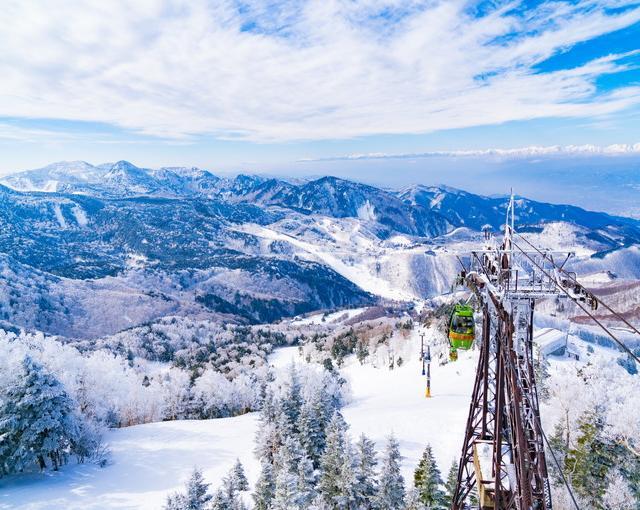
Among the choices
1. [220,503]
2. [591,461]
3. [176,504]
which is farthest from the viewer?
[591,461]

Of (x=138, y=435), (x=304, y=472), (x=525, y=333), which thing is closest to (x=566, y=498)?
(x=304, y=472)

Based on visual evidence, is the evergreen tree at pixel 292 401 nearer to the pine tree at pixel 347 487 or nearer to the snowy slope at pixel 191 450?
the snowy slope at pixel 191 450

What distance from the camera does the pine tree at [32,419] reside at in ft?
127

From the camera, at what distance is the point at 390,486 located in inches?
1307

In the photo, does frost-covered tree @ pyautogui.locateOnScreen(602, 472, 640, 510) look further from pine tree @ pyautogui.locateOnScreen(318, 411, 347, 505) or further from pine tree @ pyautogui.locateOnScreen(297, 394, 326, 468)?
pine tree @ pyautogui.locateOnScreen(297, 394, 326, 468)

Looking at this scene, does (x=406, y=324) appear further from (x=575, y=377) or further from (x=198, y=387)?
(x=575, y=377)

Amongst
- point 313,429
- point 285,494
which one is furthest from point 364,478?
point 313,429

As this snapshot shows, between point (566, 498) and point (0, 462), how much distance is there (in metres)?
50.9

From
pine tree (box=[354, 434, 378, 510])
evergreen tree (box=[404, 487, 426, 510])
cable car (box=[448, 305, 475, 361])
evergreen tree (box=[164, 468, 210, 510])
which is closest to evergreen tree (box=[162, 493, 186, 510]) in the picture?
evergreen tree (box=[164, 468, 210, 510])

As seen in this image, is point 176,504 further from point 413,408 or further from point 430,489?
point 413,408

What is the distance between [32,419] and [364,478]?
31436 millimetres

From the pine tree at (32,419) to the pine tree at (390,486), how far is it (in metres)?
30.4

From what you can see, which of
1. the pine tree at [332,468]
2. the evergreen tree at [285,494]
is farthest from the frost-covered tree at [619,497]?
the evergreen tree at [285,494]

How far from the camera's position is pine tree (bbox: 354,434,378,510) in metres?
33.7
